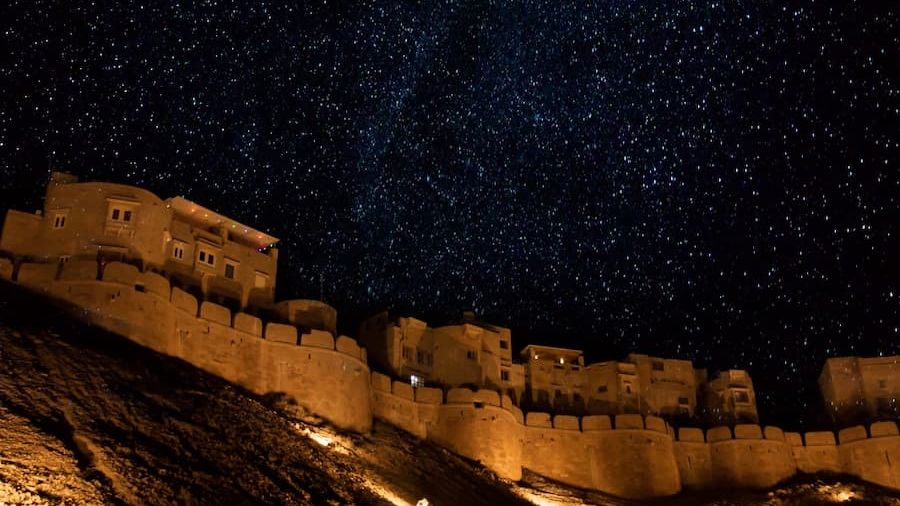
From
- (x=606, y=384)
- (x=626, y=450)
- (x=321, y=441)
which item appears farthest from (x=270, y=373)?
(x=606, y=384)

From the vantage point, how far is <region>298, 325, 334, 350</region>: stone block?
45.9 m

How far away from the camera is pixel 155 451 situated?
31.6m

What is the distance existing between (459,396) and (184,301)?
14.9 m

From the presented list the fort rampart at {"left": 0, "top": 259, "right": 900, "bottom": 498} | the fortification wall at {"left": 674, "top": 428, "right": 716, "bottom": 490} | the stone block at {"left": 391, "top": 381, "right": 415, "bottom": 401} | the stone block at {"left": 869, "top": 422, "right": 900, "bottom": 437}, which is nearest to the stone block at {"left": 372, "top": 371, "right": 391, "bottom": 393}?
the fort rampart at {"left": 0, "top": 259, "right": 900, "bottom": 498}

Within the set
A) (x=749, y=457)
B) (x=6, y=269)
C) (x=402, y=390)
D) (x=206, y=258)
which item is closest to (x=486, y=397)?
(x=402, y=390)

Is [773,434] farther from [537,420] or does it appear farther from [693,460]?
[537,420]

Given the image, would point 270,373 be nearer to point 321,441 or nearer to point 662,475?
point 321,441

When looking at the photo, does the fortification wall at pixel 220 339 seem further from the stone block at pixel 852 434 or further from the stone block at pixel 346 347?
the stone block at pixel 852 434

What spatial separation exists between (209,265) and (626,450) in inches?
911

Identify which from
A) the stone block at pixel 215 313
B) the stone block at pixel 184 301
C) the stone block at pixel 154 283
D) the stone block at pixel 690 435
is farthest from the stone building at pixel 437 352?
the stone block at pixel 154 283

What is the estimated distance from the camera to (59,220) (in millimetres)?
44875

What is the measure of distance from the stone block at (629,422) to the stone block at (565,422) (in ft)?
6.89

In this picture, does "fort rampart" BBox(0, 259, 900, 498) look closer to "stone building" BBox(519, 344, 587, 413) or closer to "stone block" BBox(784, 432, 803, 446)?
"stone block" BBox(784, 432, 803, 446)

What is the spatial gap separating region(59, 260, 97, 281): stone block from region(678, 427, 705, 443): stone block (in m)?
32.1
